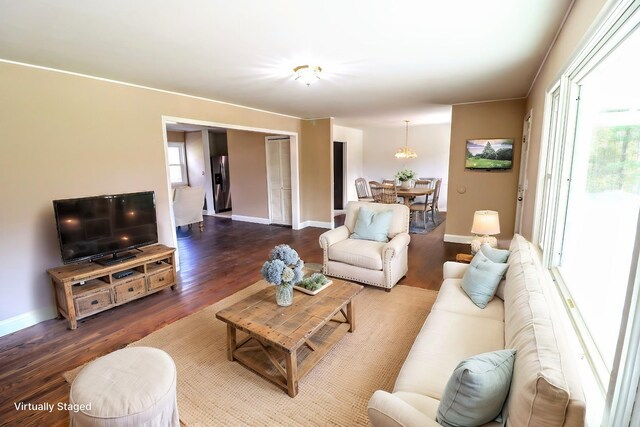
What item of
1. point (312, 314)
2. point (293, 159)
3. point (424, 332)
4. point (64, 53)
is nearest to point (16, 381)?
point (312, 314)

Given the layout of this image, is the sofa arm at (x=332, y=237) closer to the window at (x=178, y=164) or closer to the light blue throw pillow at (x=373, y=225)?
the light blue throw pillow at (x=373, y=225)

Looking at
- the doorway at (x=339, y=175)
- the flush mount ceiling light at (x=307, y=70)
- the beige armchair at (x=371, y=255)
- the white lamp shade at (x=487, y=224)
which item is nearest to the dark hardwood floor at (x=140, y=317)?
the beige armchair at (x=371, y=255)

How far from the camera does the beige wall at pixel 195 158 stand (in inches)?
341

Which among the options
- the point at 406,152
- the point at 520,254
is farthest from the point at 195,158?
the point at 520,254

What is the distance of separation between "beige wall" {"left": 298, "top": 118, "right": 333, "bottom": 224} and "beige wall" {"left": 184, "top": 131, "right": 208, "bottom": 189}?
336 centimetres

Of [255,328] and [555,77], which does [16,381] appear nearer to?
[255,328]

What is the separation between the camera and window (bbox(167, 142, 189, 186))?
8.66 meters

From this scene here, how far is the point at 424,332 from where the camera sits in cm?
193

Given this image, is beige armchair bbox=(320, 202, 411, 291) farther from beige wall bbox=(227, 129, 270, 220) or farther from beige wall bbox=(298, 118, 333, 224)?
beige wall bbox=(227, 129, 270, 220)

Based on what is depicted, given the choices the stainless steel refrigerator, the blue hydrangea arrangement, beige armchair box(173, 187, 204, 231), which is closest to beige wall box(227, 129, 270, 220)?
the stainless steel refrigerator

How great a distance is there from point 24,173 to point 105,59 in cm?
128

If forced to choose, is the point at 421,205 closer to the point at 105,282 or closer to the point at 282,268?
the point at 282,268

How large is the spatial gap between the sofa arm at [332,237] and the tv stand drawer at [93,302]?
2.27m

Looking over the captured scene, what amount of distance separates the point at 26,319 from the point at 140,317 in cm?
100
